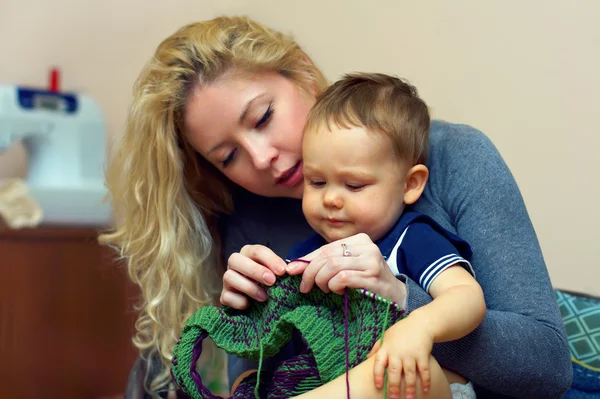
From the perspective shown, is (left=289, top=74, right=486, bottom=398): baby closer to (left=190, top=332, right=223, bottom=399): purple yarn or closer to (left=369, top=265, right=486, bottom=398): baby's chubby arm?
(left=369, top=265, right=486, bottom=398): baby's chubby arm

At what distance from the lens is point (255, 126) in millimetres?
1222

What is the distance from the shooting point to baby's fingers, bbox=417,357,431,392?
30.2 inches

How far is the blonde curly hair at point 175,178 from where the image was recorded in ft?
4.23

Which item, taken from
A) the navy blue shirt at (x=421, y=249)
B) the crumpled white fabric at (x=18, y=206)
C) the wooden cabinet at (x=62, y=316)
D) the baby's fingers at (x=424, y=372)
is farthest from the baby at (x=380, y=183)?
the crumpled white fabric at (x=18, y=206)

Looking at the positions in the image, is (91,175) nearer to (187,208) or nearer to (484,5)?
(187,208)

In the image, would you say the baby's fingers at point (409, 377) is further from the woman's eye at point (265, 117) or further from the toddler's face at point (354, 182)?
the woman's eye at point (265, 117)

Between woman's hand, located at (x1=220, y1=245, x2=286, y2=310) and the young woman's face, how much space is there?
0.84 feet

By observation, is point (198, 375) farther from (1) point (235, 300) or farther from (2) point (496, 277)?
(2) point (496, 277)

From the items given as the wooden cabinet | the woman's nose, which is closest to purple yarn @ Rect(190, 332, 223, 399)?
the woman's nose

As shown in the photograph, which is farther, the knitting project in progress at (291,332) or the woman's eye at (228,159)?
the woman's eye at (228,159)

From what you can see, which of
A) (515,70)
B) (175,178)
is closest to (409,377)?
(175,178)

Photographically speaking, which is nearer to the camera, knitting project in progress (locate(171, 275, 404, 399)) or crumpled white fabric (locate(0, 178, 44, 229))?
knitting project in progress (locate(171, 275, 404, 399))

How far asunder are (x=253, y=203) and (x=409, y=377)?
30.5 inches

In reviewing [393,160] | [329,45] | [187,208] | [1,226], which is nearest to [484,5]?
[329,45]
